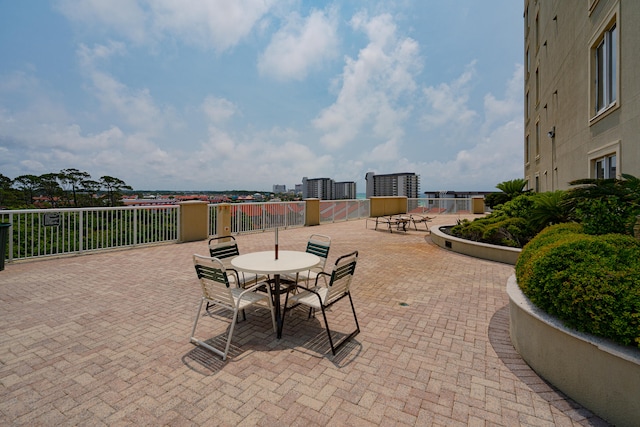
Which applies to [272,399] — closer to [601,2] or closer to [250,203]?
[250,203]

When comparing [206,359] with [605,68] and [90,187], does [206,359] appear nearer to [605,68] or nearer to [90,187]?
[605,68]

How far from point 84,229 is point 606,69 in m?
13.9

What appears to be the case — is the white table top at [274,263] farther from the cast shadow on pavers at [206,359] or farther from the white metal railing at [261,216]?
the white metal railing at [261,216]

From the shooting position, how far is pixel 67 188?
3200 cm

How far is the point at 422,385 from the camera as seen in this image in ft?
8.21

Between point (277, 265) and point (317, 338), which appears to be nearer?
point (317, 338)

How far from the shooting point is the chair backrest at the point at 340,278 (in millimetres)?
3046

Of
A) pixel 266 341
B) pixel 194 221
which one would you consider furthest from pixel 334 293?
pixel 194 221

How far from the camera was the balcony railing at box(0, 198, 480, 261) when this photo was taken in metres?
6.72

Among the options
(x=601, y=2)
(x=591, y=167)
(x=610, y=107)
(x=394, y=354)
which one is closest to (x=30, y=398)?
(x=394, y=354)

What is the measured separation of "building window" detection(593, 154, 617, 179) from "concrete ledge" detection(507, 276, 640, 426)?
6786 mm

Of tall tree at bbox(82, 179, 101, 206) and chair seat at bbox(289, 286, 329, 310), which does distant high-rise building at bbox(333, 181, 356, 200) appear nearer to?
tall tree at bbox(82, 179, 101, 206)

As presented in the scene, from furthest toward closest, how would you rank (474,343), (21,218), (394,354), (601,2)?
(601,2), (21,218), (474,343), (394,354)

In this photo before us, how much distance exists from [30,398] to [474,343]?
13.5ft
